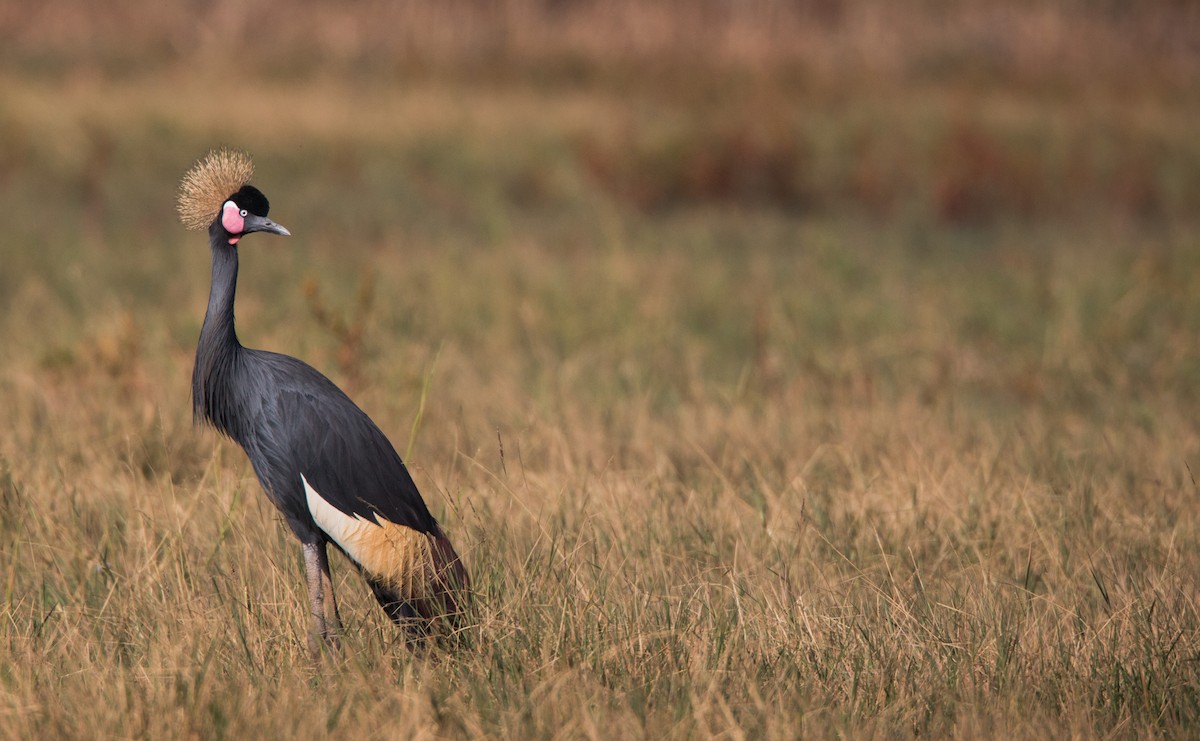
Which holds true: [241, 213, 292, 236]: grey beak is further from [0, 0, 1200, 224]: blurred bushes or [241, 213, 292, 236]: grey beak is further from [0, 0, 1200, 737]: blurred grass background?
[0, 0, 1200, 224]: blurred bushes

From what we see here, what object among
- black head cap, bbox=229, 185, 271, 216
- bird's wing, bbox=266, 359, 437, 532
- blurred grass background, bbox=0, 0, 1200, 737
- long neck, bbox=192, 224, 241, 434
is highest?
black head cap, bbox=229, 185, 271, 216

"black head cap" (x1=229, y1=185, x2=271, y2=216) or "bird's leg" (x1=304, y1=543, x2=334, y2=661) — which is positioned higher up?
"black head cap" (x1=229, y1=185, x2=271, y2=216)

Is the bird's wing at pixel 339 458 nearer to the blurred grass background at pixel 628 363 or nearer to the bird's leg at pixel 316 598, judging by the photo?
the bird's leg at pixel 316 598

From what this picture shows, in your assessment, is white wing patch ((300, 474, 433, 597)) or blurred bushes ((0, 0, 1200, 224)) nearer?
white wing patch ((300, 474, 433, 597))

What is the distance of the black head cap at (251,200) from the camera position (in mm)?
2979

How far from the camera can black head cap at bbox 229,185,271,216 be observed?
298cm

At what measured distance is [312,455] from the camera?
2936mm

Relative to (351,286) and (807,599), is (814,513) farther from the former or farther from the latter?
(351,286)

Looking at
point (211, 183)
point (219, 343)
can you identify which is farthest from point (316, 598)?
point (211, 183)

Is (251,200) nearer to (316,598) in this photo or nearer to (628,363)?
(316,598)

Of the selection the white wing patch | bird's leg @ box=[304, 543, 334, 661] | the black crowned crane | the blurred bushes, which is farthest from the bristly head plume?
the blurred bushes

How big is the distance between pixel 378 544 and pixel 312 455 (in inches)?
9.5

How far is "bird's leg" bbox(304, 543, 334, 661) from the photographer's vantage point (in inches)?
114

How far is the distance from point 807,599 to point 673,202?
8.38 metres
